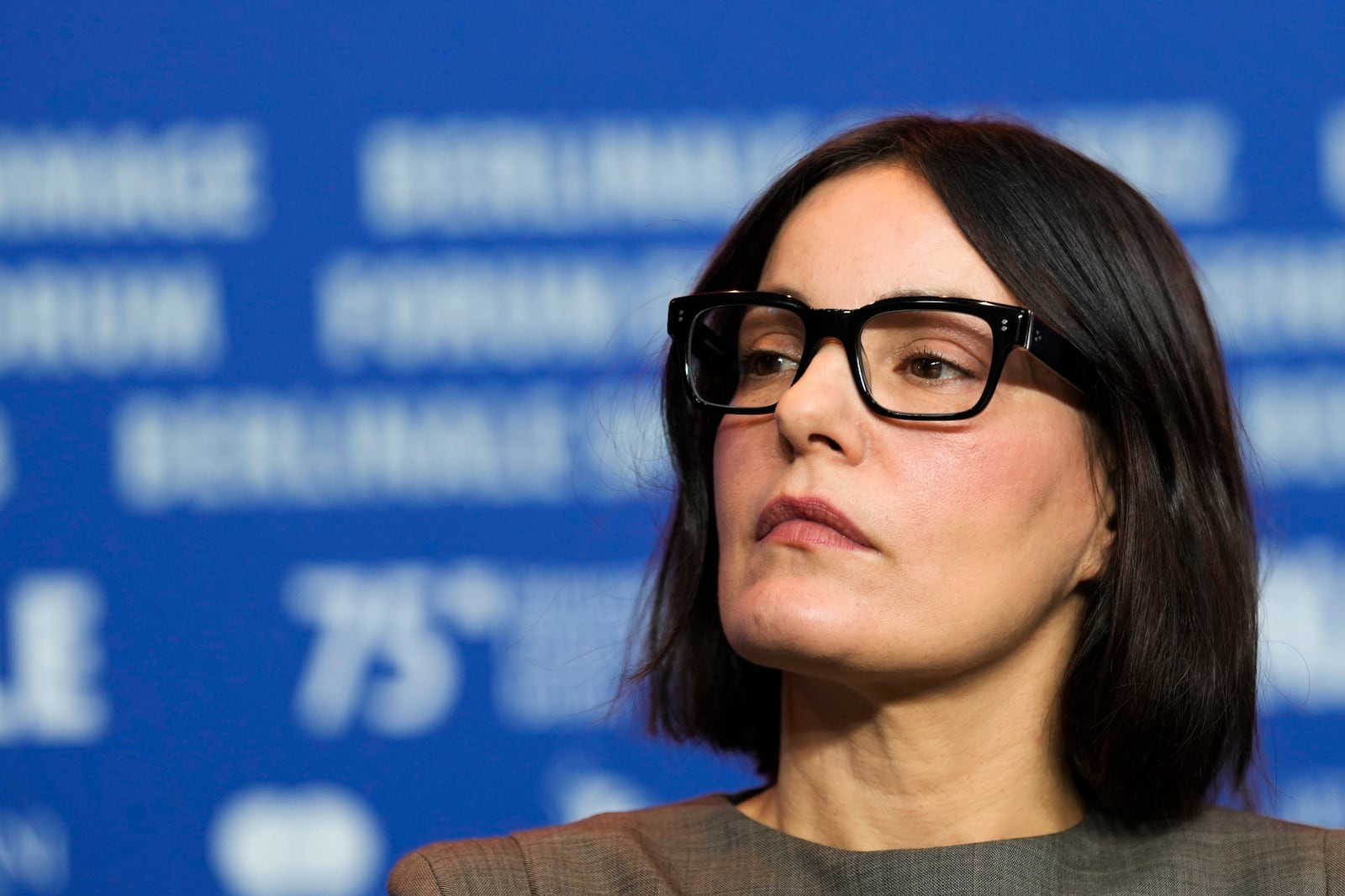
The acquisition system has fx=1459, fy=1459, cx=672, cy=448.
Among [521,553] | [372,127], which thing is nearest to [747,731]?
[521,553]

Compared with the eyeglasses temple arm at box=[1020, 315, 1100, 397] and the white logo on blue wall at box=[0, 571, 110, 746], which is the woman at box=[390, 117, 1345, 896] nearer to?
the eyeglasses temple arm at box=[1020, 315, 1100, 397]

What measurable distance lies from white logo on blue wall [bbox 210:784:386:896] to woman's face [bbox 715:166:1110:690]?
1135 mm

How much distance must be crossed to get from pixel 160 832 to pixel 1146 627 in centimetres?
158

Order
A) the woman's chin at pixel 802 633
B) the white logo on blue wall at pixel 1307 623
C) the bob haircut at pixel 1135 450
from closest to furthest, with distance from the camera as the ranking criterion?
1. the woman's chin at pixel 802 633
2. the bob haircut at pixel 1135 450
3. the white logo on blue wall at pixel 1307 623

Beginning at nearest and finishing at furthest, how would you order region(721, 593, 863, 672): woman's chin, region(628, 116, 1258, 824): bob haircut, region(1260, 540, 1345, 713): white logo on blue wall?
1. region(721, 593, 863, 672): woman's chin
2. region(628, 116, 1258, 824): bob haircut
3. region(1260, 540, 1345, 713): white logo on blue wall

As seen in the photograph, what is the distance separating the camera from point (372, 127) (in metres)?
2.36

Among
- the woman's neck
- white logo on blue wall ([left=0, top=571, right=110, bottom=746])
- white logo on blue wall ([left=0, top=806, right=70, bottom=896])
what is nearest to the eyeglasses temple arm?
the woman's neck

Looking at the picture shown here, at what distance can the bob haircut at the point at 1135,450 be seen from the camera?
1.37 metres

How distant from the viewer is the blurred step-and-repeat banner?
228cm

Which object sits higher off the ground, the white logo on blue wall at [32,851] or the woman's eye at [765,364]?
the woman's eye at [765,364]

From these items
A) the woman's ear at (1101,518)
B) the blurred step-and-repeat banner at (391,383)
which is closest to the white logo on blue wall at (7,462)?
the blurred step-and-repeat banner at (391,383)

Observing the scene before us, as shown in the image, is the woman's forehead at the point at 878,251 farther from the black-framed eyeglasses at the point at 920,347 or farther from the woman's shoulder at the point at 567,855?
the woman's shoulder at the point at 567,855

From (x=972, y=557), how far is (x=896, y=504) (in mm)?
88

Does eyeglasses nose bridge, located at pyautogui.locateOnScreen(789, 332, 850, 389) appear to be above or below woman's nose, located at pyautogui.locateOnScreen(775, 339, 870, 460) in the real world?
above
